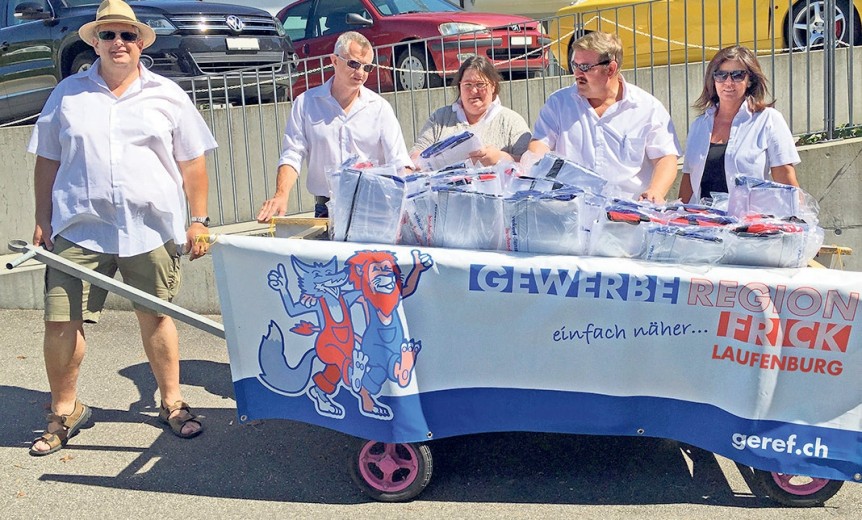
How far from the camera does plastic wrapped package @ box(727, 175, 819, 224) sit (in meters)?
3.92

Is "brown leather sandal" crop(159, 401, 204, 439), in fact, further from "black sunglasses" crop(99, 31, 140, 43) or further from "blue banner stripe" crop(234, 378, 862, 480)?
"black sunglasses" crop(99, 31, 140, 43)

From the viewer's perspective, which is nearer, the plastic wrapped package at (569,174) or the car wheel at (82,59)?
the plastic wrapped package at (569,174)

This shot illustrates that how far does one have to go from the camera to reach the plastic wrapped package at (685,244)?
361cm

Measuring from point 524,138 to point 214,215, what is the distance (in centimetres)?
337

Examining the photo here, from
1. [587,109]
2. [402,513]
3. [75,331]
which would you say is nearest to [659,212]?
[587,109]

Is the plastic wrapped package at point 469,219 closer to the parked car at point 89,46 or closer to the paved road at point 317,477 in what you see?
the paved road at point 317,477

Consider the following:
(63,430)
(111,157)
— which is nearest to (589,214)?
(111,157)

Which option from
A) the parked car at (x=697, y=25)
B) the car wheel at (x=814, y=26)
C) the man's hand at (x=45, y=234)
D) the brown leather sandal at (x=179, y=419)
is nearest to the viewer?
the man's hand at (x=45, y=234)

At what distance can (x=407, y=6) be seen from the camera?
11141 millimetres

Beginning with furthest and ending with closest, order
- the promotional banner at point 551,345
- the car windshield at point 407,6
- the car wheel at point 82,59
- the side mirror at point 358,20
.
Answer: the car windshield at point 407,6 < the side mirror at point 358,20 < the car wheel at point 82,59 < the promotional banner at point 551,345

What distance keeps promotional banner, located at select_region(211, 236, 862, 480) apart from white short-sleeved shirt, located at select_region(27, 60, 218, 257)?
0.67 metres

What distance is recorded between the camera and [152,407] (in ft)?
16.9

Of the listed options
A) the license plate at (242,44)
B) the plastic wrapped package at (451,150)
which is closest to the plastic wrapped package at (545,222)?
the plastic wrapped package at (451,150)

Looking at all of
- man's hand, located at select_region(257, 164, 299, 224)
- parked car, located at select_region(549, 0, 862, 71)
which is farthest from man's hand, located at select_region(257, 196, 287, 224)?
parked car, located at select_region(549, 0, 862, 71)
